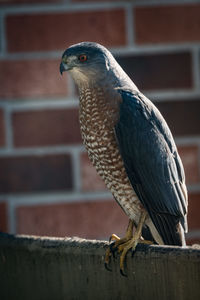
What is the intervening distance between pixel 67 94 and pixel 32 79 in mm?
101

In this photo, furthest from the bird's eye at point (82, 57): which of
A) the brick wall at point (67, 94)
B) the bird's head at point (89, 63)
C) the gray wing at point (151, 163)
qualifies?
the brick wall at point (67, 94)

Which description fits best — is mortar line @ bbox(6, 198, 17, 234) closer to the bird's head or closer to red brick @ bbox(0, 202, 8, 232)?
red brick @ bbox(0, 202, 8, 232)

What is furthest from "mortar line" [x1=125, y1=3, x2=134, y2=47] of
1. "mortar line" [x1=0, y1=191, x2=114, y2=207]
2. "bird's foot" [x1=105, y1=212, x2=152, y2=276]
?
"bird's foot" [x1=105, y1=212, x2=152, y2=276]

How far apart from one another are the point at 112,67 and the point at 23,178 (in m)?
0.45

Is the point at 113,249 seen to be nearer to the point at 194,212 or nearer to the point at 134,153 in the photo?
→ the point at 134,153

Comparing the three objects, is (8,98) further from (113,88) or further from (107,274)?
(107,274)

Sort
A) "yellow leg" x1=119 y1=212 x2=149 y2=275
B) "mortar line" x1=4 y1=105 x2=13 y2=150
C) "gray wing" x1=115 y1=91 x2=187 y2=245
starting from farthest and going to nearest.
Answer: "mortar line" x1=4 y1=105 x2=13 y2=150
"gray wing" x1=115 y1=91 x2=187 y2=245
"yellow leg" x1=119 y1=212 x2=149 y2=275

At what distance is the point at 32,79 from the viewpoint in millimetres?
1698

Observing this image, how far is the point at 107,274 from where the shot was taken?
105cm

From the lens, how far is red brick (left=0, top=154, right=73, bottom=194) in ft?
5.56

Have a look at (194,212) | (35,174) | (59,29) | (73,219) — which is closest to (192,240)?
(194,212)

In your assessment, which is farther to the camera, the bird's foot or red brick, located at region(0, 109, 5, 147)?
red brick, located at region(0, 109, 5, 147)

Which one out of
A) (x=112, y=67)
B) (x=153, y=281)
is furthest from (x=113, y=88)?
(x=153, y=281)

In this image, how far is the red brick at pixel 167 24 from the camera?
170 cm
